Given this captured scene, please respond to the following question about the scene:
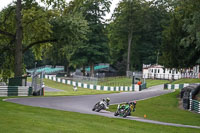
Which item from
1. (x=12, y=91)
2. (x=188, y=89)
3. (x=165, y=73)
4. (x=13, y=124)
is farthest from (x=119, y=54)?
(x=13, y=124)

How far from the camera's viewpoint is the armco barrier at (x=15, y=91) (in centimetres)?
2927

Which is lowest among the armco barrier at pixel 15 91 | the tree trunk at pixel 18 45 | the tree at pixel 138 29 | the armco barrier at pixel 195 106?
the armco barrier at pixel 195 106

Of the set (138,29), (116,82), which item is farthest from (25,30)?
(138,29)

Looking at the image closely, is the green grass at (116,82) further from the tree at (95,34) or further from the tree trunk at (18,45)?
the tree trunk at (18,45)

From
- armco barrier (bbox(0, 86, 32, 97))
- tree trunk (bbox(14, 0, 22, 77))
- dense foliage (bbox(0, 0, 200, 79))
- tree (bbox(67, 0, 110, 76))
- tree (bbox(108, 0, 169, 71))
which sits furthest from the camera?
tree (bbox(108, 0, 169, 71))

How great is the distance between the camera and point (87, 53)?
6819 cm

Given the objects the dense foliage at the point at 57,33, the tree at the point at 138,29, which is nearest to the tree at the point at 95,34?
the tree at the point at 138,29

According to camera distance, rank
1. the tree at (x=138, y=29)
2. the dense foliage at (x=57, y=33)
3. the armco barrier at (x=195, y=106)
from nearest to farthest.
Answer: the armco barrier at (x=195, y=106)
the dense foliage at (x=57, y=33)
the tree at (x=138, y=29)

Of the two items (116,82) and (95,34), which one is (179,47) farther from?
(95,34)

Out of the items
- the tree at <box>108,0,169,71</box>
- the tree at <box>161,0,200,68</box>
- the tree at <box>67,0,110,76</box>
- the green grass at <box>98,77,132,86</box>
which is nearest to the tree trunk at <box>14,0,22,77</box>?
the tree at <box>161,0,200,68</box>

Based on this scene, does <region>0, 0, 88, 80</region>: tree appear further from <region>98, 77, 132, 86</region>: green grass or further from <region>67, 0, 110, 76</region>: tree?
<region>67, 0, 110, 76</region>: tree

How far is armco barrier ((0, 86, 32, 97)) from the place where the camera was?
2927 centimetres

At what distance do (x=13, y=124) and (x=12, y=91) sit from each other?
58.9ft

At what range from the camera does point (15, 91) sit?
3019cm
